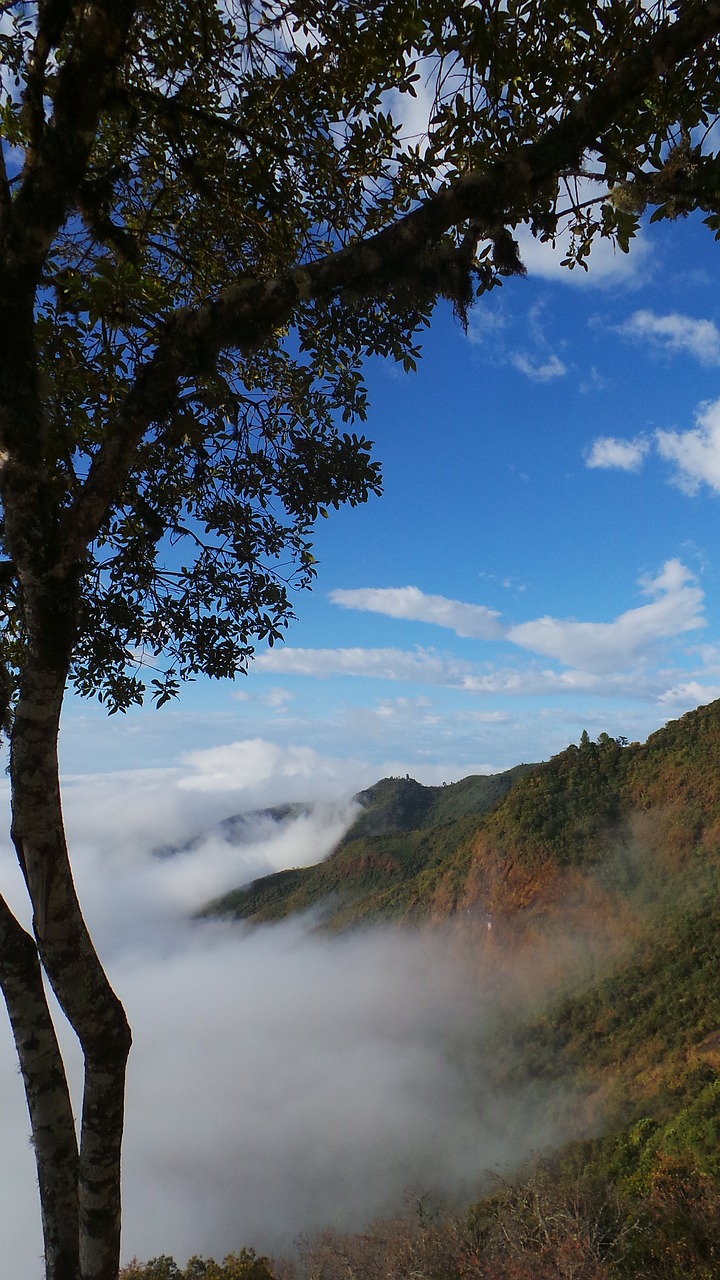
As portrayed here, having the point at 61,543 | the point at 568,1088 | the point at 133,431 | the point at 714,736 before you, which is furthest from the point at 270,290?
the point at 714,736

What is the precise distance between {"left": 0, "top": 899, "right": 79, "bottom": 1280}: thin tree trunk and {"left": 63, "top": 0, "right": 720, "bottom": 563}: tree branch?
2.59m

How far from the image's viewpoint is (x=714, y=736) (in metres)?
55.9

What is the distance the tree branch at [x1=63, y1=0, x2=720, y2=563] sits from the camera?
338 cm

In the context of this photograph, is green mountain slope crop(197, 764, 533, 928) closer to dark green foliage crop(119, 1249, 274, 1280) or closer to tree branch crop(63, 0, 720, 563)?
dark green foliage crop(119, 1249, 274, 1280)

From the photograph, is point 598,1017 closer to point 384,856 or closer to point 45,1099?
point 45,1099

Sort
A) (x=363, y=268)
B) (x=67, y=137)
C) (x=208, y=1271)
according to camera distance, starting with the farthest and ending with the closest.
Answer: (x=208, y=1271), (x=363, y=268), (x=67, y=137)

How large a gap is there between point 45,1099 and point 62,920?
137 centimetres

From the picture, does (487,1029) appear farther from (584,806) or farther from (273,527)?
(273,527)

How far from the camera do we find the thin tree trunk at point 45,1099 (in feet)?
12.4

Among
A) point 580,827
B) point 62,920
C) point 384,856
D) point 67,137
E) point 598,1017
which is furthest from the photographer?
point 384,856

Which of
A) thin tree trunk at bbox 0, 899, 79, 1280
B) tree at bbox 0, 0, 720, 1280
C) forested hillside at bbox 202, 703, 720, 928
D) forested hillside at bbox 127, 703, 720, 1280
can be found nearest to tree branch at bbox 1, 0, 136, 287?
tree at bbox 0, 0, 720, 1280

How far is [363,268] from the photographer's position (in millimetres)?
3588

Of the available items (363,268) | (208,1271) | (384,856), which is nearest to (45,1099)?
(363,268)

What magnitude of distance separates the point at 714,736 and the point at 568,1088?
3155 centimetres
